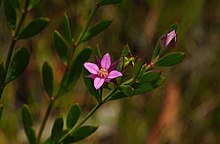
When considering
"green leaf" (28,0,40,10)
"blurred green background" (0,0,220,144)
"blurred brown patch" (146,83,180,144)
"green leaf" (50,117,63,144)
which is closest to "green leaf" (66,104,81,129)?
"green leaf" (50,117,63,144)

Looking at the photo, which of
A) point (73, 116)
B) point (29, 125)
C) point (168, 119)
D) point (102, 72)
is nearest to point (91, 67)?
point (102, 72)

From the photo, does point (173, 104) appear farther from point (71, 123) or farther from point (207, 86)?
point (71, 123)

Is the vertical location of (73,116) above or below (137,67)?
below

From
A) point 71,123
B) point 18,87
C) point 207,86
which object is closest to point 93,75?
point 71,123

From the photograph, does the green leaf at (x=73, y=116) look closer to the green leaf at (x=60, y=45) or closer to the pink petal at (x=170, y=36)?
the green leaf at (x=60, y=45)

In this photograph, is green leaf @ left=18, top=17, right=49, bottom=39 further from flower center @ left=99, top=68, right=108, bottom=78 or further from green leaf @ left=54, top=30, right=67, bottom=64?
flower center @ left=99, top=68, right=108, bottom=78

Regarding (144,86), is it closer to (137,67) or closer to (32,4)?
(137,67)
